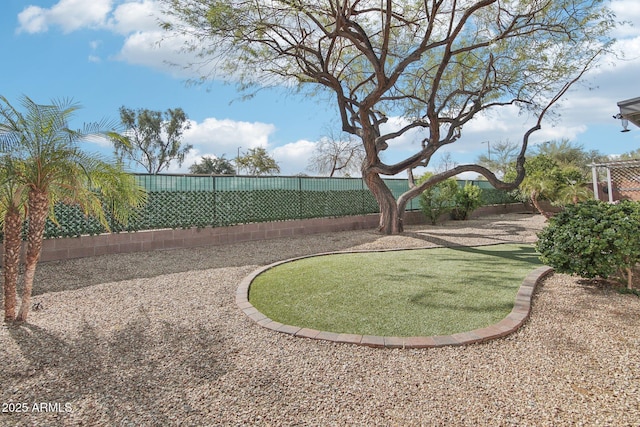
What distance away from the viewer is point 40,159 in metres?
3.70

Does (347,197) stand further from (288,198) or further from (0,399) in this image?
(0,399)

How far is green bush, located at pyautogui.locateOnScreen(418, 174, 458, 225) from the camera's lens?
13758 millimetres

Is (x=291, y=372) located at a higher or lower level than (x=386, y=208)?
lower

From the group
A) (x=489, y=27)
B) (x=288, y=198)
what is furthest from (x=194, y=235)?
(x=489, y=27)

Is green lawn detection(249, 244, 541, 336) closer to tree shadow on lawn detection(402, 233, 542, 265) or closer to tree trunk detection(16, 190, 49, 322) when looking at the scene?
tree shadow on lawn detection(402, 233, 542, 265)

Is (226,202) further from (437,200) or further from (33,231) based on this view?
(437,200)

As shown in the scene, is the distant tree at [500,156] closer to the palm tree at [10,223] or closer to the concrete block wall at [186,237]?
the concrete block wall at [186,237]

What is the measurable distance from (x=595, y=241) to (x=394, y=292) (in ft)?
8.84

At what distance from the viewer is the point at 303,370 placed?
275 centimetres

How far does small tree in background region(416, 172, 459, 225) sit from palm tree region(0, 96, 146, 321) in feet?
39.6

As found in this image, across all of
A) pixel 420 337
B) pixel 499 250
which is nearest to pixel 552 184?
pixel 499 250

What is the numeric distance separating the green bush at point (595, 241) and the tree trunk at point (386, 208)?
237 inches

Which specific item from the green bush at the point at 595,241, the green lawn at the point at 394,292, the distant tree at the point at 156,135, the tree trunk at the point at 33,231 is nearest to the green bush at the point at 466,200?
the green lawn at the point at 394,292

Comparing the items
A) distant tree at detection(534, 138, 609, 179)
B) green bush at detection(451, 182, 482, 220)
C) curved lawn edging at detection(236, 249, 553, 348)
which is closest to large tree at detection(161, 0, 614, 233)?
green bush at detection(451, 182, 482, 220)
